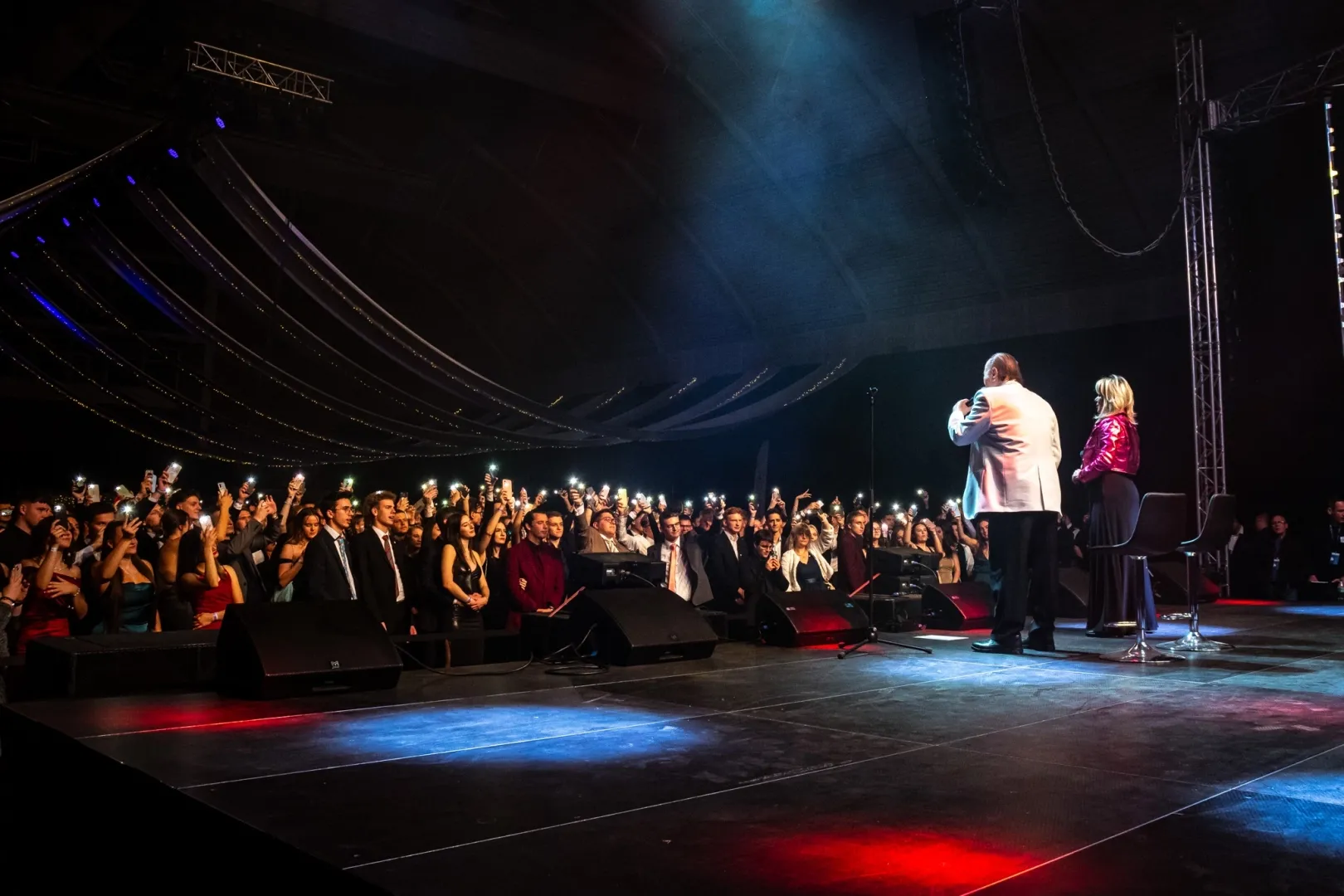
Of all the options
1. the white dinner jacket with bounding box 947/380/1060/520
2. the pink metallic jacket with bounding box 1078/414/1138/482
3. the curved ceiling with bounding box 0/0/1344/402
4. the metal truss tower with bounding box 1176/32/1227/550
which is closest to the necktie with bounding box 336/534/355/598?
the white dinner jacket with bounding box 947/380/1060/520

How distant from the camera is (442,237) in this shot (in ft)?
55.3

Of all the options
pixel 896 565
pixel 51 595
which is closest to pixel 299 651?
pixel 51 595

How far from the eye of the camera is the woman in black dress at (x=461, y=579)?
5824 millimetres

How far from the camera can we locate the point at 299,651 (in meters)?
3.70

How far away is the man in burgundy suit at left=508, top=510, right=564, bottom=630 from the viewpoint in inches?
235

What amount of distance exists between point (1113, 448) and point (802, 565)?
10.5 feet

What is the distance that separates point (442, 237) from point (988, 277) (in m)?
8.69

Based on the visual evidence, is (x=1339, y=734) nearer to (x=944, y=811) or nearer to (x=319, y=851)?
(x=944, y=811)

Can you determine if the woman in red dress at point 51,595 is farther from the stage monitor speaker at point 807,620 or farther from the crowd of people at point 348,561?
the stage monitor speaker at point 807,620

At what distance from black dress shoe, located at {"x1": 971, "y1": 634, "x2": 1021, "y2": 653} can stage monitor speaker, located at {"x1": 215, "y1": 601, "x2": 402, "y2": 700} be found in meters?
2.71

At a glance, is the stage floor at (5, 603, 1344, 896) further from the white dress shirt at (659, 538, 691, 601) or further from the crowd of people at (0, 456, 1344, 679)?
the white dress shirt at (659, 538, 691, 601)

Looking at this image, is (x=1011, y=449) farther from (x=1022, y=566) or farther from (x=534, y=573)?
(x=534, y=573)

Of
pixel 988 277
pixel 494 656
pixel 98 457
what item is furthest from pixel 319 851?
pixel 98 457

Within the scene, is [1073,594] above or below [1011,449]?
below
